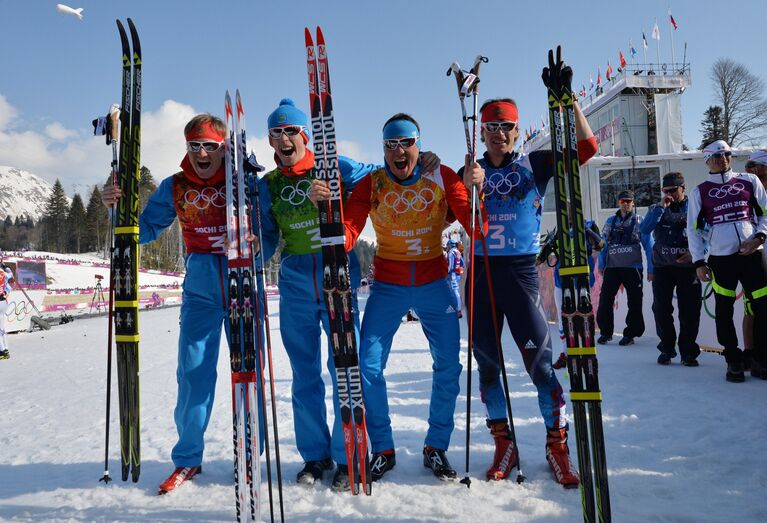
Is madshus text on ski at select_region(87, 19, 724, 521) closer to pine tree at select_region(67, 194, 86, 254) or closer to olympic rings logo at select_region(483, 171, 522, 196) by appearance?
olympic rings logo at select_region(483, 171, 522, 196)

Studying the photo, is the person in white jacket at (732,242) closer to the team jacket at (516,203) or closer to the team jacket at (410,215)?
the team jacket at (516,203)

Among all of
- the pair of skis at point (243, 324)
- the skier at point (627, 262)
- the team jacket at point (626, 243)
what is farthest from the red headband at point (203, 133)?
the team jacket at point (626, 243)

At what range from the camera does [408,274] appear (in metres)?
3.15

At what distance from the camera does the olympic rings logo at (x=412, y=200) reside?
3191mm

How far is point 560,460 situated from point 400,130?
2272 mm

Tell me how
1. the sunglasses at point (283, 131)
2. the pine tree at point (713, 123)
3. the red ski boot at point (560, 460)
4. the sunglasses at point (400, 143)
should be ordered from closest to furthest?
the red ski boot at point (560, 460) < the sunglasses at point (400, 143) < the sunglasses at point (283, 131) < the pine tree at point (713, 123)

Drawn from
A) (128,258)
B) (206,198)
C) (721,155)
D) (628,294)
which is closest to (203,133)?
(206,198)

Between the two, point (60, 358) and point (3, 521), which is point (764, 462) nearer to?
point (3, 521)

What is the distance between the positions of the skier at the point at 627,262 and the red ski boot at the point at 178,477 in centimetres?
679

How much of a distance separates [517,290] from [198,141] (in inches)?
89.9

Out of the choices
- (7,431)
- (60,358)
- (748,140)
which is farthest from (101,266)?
(748,140)

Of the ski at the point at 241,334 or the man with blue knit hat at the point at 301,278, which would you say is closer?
the ski at the point at 241,334

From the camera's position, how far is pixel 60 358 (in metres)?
9.09

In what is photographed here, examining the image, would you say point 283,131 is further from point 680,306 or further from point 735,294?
point 680,306
